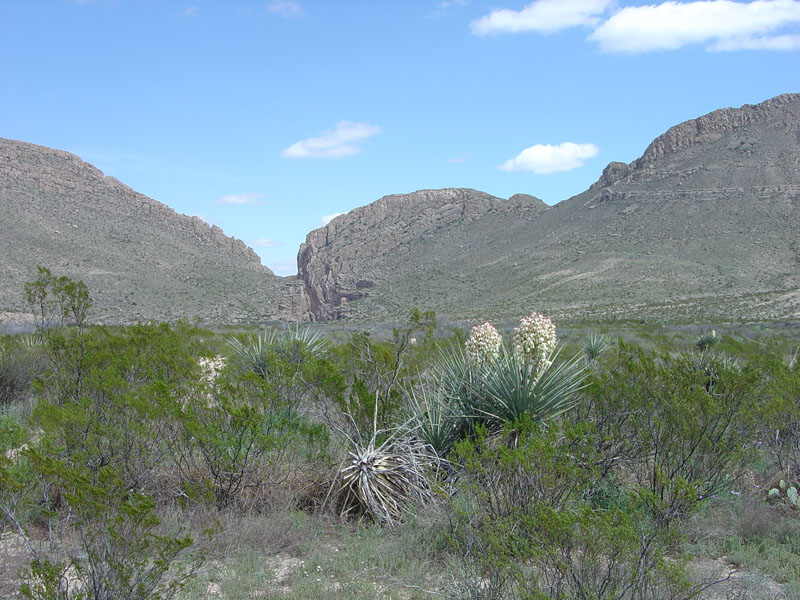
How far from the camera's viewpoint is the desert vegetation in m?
3.82

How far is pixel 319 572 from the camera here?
468 centimetres

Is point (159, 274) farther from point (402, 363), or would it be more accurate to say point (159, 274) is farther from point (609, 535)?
point (609, 535)

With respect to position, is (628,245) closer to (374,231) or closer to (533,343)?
(374,231)

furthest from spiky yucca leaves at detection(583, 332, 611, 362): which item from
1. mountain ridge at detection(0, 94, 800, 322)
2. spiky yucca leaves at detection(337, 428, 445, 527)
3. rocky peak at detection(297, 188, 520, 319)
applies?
rocky peak at detection(297, 188, 520, 319)

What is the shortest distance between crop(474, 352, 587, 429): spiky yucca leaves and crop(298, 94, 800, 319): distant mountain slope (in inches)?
1236

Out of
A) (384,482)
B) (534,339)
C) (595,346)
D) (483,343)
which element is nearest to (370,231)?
(595,346)

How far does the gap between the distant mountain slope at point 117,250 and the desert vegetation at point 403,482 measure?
1352 inches

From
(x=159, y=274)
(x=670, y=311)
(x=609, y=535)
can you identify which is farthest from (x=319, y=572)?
(x=159, y=274)

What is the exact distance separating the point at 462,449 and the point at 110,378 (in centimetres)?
353

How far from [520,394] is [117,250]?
55.3 meters

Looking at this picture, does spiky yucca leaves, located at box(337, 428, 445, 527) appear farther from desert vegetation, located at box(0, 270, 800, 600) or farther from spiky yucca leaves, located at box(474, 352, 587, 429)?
spiky yucca leaves, located at box(474, 352, 587, 429)

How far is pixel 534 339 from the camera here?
754 centimetres

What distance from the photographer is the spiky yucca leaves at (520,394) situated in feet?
20.6

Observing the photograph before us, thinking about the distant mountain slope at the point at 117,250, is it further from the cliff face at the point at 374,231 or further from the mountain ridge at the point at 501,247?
the cliff face at the point at 374,231
